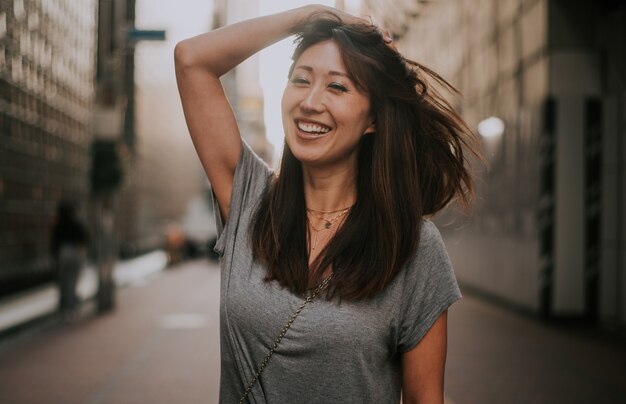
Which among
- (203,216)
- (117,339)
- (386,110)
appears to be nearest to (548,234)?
(117,339)

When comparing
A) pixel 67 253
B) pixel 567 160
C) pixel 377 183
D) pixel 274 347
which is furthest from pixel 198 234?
pixel 274 347

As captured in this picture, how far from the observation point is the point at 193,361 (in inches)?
340

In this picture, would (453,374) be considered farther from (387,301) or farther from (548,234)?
(387,301)

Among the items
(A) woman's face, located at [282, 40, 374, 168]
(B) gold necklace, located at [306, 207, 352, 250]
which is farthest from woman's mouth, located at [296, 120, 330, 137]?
(B) gold necklace, located at [306, 207, 352, 250]

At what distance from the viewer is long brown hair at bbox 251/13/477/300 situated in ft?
6.56

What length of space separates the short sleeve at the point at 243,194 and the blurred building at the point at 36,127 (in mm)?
15093

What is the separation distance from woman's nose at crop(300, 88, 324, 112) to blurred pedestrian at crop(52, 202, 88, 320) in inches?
420

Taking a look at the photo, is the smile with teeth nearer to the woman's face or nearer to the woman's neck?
the woman's face

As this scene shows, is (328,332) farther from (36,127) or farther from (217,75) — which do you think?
(36,127)

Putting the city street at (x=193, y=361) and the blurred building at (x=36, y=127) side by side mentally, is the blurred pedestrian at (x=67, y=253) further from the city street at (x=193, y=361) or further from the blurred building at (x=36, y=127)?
the blurred building at (x=36, y=127)

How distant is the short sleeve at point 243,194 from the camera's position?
2119mm

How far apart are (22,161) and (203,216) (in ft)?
56.1

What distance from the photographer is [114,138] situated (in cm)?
1520

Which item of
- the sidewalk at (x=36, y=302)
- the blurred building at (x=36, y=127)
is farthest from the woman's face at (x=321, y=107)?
the blurred building at (x=36, y=127)
